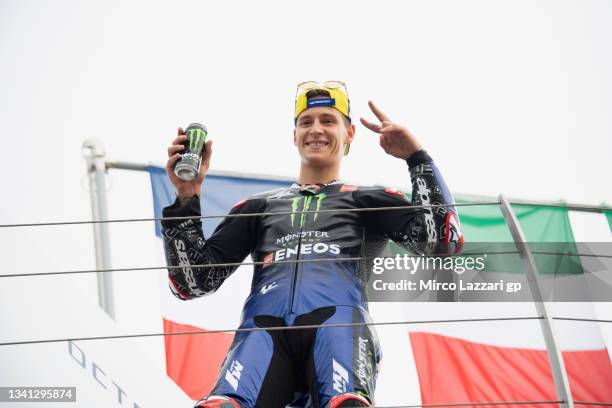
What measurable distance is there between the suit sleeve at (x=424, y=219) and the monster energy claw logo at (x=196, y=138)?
1.81 ft

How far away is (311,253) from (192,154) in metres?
0.45

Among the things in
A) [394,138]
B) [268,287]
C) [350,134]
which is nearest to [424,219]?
[394,138]

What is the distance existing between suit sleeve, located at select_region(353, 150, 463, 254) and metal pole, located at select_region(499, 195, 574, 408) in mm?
182

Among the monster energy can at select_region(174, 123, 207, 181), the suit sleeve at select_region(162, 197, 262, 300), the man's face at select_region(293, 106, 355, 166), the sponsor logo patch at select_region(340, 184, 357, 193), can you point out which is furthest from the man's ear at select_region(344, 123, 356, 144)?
the monster energy can at select_region(174, 123, 207, 181)

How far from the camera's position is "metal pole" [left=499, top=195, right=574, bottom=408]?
212 cm

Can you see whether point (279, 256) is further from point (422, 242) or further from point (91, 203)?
point (91, 203)

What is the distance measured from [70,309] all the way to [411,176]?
4.10 ft

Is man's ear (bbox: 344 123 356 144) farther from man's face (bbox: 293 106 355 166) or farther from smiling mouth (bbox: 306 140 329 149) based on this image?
smiling mouth (bbox: 306 140 329 149)

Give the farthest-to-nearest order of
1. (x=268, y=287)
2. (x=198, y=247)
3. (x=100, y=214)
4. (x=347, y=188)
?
(x=100, y=214) < (x=347, y=188) < (x=198, y=247) < (x=268, y=287)

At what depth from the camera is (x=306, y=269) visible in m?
2.56

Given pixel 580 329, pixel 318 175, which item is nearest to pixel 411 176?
pixel 318 175

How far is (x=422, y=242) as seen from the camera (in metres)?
2.59

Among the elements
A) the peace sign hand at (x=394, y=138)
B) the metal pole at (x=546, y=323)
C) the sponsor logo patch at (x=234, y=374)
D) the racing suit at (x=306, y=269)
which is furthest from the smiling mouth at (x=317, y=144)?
the sponsor logo patch at (x=234, y=374)

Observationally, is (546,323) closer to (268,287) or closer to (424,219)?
(424,219)
